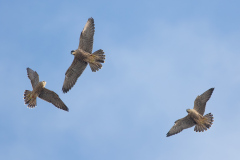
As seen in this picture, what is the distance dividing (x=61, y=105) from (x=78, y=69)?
5.17ft

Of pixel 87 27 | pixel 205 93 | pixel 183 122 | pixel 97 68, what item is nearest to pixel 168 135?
pixel 183 122

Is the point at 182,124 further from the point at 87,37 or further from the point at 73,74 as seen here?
the point at 87,37

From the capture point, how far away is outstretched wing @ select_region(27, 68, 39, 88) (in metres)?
21.8

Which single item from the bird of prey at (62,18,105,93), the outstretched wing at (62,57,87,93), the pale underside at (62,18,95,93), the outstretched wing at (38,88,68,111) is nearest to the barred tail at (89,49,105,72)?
the bird of prey at (62,18,105,93)

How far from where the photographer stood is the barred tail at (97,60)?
2167 centimetres

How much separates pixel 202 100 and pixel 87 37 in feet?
17.0

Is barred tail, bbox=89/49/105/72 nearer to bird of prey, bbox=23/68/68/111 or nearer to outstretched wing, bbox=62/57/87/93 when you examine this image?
outstretched wing, bbox=62/57/87/93

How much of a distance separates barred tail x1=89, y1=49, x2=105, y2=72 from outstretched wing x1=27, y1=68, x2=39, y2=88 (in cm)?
219

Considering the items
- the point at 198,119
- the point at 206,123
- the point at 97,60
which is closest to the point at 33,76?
the point at 97,60

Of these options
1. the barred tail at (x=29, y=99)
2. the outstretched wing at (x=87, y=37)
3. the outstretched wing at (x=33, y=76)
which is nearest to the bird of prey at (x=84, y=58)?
the outstretched wing at (x=87, y=37)

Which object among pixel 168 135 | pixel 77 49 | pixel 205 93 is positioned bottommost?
pixel 168 135

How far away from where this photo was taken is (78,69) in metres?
22.0

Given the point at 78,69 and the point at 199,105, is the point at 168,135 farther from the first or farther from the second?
the point at 78,69

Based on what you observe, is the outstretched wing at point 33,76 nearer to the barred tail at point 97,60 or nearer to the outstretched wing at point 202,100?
the barred tail at point 97,60
